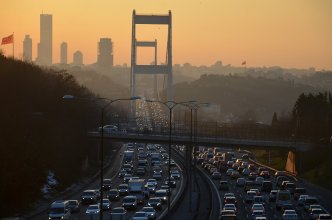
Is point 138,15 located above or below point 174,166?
above

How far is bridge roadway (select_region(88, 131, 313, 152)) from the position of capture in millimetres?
70625

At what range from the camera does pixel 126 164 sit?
80.5m

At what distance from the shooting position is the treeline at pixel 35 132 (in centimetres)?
4825

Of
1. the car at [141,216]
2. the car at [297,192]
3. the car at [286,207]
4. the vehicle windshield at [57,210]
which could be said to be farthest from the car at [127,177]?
the car at [141,216]

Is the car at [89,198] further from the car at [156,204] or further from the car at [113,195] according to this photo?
the car at [156,204]

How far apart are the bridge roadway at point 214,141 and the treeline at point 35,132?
9.34 ft

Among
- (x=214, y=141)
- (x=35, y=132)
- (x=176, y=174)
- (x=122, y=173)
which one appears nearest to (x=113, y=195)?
(x=35, y=132)

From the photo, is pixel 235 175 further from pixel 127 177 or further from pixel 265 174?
pixel 127 177

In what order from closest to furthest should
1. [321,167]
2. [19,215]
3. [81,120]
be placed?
[19,215] < [321,167] < [81,120]

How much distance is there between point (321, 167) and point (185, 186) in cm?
1165

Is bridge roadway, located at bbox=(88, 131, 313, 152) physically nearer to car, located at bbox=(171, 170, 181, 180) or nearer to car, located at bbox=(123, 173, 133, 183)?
car, located at bbox=(171, 170, 181, 180)

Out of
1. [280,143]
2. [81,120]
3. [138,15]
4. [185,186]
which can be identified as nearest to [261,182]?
[185,186]

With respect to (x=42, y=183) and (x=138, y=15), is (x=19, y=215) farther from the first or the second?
(x=138, y=15)

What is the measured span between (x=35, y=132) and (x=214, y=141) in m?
15.3
